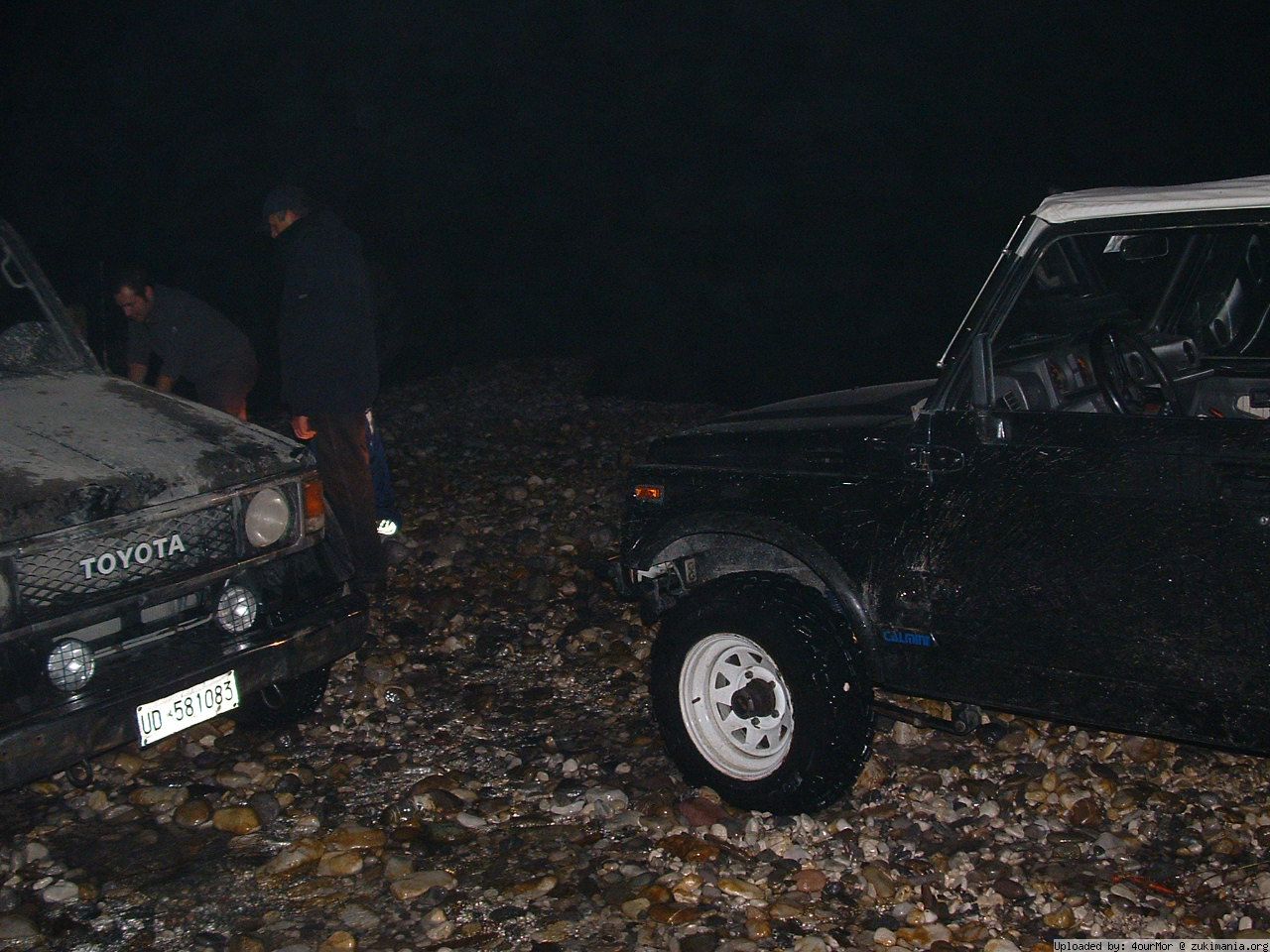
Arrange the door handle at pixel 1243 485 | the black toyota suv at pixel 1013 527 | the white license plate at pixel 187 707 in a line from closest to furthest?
the door handle at pixel 1243 485
the black toyota suv at pixel 1013 527
the white license plate at pixel 187 707

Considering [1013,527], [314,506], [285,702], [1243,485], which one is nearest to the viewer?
[1243,485]

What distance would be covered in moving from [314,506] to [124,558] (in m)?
0.85

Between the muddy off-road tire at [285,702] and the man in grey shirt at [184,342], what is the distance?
2.65 m

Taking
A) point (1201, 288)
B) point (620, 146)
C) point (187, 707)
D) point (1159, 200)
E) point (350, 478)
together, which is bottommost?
point (187, 707)

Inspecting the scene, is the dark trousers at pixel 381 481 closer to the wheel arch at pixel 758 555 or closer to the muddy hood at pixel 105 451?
the muddy hood at pixel 105 451

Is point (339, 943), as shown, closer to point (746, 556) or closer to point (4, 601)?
point (4, 601)

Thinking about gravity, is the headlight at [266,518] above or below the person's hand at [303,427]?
below

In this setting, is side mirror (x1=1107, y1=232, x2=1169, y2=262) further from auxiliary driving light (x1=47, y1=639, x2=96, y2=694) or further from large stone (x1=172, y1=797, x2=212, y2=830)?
large stone (x1=172, y1=797, x2=212, y2=830)

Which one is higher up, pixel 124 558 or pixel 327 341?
pixel 327 341

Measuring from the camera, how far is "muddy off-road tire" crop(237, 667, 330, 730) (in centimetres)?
493

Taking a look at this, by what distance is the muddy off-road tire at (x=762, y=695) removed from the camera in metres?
3.96

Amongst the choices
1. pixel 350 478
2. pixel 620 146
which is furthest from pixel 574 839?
pixel 620 146

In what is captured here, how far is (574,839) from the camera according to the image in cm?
414

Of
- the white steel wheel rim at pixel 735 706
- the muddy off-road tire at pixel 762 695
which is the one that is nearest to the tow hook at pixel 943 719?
the muddy off-road tire at pixel 762 695
